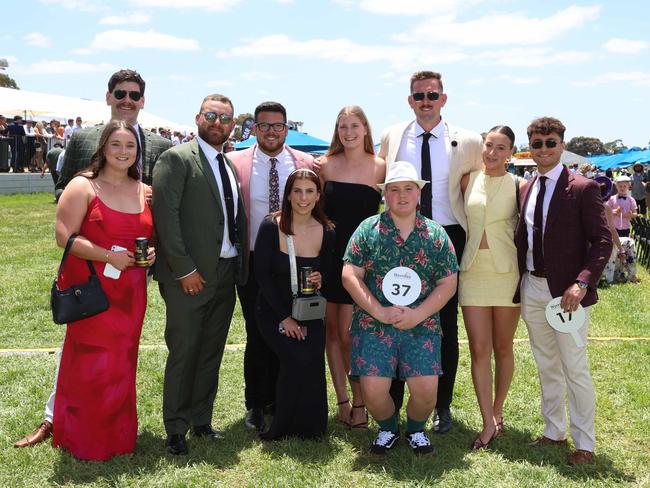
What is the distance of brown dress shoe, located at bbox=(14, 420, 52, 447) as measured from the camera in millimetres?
4270

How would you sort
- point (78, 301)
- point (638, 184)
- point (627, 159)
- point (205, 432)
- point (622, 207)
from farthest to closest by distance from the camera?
point (627, 159) → point (638, 184) → point (622, 207) → point (205, 432) → point (78, 301)

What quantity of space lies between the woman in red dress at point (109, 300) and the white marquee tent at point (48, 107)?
1964cm

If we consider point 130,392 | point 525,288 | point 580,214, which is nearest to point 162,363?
point 130,392

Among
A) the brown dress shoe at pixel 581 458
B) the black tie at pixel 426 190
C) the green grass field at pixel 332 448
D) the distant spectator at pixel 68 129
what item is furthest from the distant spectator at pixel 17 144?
the brown dress shoe at pixel 581 458

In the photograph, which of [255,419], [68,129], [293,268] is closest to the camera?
[293,268]

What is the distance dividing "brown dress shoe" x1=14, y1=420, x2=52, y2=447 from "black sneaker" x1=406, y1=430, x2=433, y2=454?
2.50m

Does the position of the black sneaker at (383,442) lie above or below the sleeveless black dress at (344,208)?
below

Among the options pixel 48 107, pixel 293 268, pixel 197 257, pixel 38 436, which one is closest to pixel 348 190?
pixel 293 268

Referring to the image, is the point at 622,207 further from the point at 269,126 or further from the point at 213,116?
the point at 213,116

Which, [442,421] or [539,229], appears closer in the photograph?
[539,229]

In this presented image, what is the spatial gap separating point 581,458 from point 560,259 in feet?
4.26

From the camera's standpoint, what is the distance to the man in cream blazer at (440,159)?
15.1ft

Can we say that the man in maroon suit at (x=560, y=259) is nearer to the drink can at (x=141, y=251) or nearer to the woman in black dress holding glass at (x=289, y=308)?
the woman in black dress holding glass at (x=289, y=308)

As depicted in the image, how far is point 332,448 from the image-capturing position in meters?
4.38
